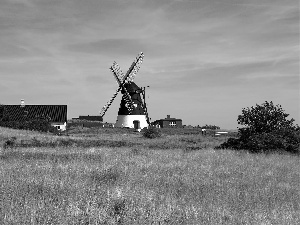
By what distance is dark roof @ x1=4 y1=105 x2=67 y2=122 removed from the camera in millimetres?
69463

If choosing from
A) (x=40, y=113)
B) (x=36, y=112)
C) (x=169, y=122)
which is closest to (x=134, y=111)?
(x=40, y=113)

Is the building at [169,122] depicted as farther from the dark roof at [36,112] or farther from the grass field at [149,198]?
the grass field at [149,198]

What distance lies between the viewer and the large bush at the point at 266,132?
27.6 meters

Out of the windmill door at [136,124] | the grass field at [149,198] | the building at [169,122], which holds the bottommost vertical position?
the grass field at [149,198]

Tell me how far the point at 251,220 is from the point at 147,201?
75.0 inches

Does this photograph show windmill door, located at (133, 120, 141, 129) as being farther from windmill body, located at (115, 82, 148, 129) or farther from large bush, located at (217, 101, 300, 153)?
large bush, located at (217, 101, 300, 153)

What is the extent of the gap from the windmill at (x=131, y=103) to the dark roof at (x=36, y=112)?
436 inches

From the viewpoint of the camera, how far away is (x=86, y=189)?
781 centimetres

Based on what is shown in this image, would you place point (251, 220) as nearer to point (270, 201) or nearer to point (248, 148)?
point (270, 201)

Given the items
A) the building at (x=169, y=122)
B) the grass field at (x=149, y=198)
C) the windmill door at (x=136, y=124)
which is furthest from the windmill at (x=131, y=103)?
the grass field at (x=149, y=198)

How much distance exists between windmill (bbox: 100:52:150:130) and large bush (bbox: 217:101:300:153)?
40.3 meters

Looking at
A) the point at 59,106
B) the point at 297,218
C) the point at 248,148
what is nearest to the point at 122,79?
the point at 59,106

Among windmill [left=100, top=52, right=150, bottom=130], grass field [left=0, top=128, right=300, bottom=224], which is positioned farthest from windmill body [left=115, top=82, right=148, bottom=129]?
grass field [left=0, top=128, right=300, bottom=224]

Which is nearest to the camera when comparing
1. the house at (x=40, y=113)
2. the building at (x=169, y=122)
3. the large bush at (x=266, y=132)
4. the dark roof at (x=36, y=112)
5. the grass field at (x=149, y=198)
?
the grass field at (x=149, y=198)
